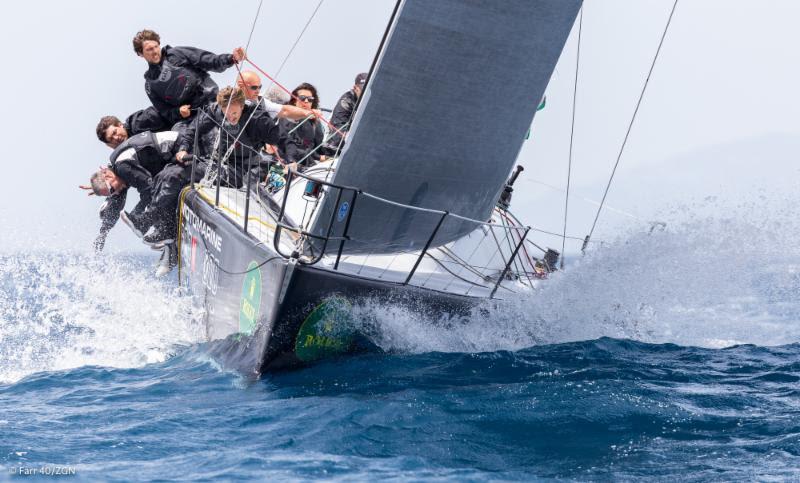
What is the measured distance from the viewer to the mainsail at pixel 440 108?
14.1ft

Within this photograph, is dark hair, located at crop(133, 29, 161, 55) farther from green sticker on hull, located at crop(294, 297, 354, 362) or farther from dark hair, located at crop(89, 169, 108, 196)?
green sticker on hull, located at crop(294, 297, 354, 362)

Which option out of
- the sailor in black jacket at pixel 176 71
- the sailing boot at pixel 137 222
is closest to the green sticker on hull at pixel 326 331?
the sailing boot at pixel 137 222

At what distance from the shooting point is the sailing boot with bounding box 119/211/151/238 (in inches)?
269

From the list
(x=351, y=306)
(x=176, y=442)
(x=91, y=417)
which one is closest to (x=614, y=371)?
(x=351, y=306)

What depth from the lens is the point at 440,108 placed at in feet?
14.8

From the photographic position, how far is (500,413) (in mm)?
4043

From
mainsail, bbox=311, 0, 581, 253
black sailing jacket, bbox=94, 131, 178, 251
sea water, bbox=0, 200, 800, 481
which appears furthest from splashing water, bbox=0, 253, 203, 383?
mainsail, bbox=311, 0, 581, 253

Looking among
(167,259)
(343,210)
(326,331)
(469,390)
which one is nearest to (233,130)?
(167,259)

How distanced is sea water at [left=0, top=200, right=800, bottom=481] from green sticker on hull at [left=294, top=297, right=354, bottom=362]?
94 millimetres

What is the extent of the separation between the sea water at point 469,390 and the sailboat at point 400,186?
180 mm

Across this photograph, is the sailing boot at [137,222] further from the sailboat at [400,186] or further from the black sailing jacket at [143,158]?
the sailboat at [400,186]

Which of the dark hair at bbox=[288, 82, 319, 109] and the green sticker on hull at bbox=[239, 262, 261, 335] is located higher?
the dark hair at bbox=[288, 82, 319, 109]

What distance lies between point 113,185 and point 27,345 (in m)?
1.41

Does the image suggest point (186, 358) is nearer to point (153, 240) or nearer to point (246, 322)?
point (246, 322)
